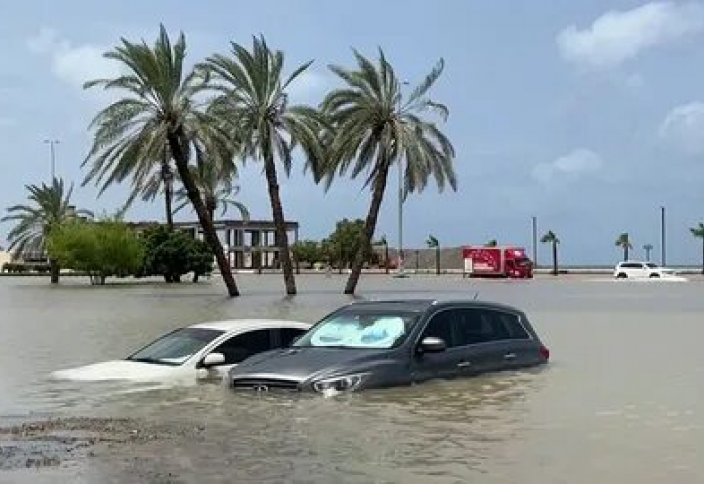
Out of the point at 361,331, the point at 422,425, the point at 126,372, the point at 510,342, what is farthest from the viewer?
the point at 510,342

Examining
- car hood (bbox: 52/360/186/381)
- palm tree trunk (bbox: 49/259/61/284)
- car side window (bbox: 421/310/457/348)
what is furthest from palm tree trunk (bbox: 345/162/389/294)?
car side window (bbox: 421/310/457/348)

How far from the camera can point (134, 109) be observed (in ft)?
154

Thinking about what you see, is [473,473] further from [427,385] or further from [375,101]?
[375,101]

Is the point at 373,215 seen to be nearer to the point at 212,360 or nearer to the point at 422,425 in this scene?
the point at 212,360

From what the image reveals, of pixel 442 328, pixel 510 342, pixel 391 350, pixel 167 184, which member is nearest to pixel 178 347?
pixel 391 350

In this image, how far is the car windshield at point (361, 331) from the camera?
13.0 metres

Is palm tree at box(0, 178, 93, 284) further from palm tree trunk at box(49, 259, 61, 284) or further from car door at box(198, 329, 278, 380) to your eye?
car door at box(198, 329, 278, 380)

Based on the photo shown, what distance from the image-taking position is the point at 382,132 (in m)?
48.5

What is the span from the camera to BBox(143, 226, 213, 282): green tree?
2918 inches

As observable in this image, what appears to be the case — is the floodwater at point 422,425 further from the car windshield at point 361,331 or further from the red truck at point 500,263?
the red truck at point 500,263

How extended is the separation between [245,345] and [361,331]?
69.8 inches

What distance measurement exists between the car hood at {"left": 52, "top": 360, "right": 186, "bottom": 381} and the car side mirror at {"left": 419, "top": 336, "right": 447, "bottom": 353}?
3.03m

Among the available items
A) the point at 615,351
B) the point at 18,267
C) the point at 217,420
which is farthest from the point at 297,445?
the point at 18,267

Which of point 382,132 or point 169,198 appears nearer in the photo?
point 382,132
